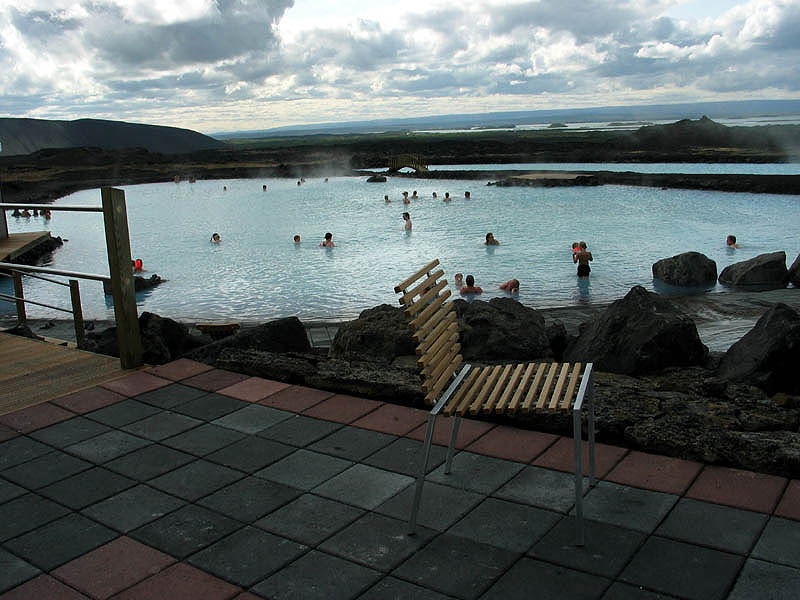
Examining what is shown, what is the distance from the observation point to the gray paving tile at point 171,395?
13.2 ft

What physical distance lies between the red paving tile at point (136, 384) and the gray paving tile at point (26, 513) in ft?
4.06

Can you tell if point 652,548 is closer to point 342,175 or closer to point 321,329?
point 321,329

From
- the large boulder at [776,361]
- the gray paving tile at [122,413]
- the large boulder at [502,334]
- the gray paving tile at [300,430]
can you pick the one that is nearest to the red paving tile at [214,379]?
the gray paving tile at [122,413]

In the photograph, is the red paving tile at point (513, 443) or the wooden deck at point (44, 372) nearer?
the red paving tile at point (513, 443)

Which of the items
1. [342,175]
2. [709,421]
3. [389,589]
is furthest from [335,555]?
[342,175]

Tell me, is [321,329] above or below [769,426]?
below

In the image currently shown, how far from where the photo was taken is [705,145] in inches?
2391

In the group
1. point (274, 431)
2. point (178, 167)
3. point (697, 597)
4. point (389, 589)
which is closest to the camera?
point (697, 597)

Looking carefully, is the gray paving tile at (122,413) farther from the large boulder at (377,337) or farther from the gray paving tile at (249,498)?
the large boulder at (377,337)

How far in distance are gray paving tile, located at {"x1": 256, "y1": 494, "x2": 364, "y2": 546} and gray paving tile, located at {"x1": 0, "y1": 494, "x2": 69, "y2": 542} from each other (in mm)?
830

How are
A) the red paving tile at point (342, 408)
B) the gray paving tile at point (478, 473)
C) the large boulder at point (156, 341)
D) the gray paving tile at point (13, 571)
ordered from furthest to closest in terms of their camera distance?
the large boulder at point (156, 341) < the red paving tile at point (342, 408) < the gray paving tile at point (478, 473) < the gray paving tile at point (13, 571)

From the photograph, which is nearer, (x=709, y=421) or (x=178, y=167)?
(x=709, y=421)

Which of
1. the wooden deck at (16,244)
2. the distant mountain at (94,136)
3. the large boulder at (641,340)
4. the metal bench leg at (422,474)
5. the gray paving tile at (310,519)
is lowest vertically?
the wooden deck at (16,244)

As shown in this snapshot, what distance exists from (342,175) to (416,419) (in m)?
45.8
